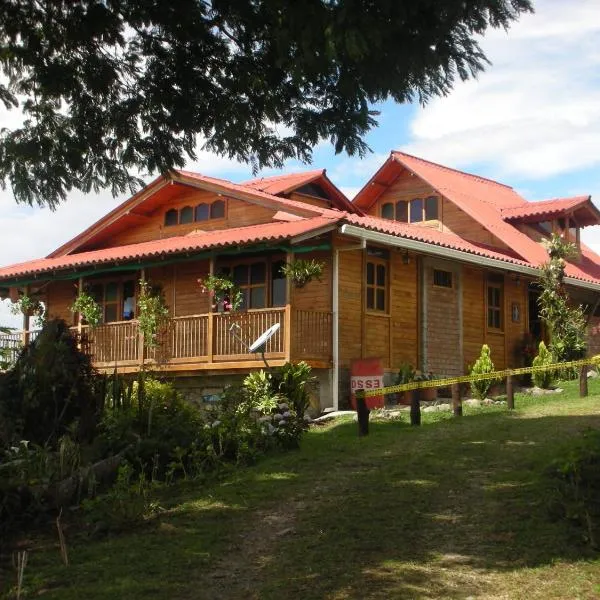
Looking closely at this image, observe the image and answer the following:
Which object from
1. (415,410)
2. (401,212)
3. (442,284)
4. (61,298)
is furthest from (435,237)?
(61,298)

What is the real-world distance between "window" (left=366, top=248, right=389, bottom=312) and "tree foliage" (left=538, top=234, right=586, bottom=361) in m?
4.40

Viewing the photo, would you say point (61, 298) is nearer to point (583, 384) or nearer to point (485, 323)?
point (485, 323)

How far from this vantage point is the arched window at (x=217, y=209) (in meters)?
22.4

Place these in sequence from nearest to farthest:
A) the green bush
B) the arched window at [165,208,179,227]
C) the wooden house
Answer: the green bush
the wooden house
the arched window at [165,208,179,227]

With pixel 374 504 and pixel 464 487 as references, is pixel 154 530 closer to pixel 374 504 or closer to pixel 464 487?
pixel 374 504

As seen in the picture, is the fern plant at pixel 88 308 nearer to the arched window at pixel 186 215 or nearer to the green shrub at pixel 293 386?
the arched window at pixel 186 215

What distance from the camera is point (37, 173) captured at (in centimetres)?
1022

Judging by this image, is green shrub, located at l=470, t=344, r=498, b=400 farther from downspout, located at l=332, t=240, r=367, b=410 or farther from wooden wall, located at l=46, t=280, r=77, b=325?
wooden wall, located at l=46, t=280, r=77, b=325

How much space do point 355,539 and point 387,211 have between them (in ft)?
62.4

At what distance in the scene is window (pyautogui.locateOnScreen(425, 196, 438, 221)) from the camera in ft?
84.5

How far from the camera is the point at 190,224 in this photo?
23.0 metres

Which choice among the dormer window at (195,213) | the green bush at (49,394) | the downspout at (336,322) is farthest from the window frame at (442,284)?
the green bush at (49,394)

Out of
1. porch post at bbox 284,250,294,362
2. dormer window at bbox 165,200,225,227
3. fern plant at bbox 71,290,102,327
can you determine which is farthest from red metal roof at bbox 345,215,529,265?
fern plant at bbox 71,290,102,327

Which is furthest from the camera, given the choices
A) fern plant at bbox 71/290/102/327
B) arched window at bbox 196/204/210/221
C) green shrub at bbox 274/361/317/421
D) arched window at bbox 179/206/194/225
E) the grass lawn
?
arched window at bbox 179/206/194/225
